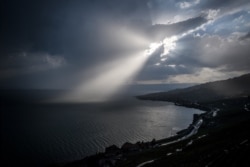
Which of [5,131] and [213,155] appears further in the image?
[5,131]

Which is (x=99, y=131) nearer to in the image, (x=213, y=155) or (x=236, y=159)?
(x=213, y=155)

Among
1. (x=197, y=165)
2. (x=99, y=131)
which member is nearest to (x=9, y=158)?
(x=99, y=131)

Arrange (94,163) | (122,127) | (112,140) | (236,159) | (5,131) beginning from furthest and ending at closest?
(122,127), (5,131), (112,140), (94,163), (236,159)

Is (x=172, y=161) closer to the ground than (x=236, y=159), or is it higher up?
closer to the ground

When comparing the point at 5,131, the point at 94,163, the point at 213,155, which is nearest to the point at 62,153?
the point at 94,163

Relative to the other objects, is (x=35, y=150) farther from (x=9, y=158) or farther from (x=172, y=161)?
(x=172, y=161)

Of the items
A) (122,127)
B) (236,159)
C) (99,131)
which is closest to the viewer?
(236,159)

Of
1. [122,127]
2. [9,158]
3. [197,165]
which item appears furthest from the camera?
[122,127]

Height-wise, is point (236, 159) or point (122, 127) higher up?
point (236, 159)

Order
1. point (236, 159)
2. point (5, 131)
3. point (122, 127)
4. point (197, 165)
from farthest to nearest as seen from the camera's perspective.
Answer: point (122, 127) < point (5, 131) < point (197, 165) < point (236, 159)

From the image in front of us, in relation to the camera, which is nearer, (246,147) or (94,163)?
(246,147)
